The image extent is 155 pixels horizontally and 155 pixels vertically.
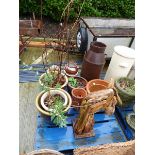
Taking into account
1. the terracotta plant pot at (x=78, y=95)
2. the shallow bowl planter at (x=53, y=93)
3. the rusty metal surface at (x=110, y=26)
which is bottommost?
the terracotta plant pot at (x=78, y=95)

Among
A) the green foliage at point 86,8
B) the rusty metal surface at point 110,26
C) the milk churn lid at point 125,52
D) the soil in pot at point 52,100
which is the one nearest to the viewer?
the soil in pot at point 52,100

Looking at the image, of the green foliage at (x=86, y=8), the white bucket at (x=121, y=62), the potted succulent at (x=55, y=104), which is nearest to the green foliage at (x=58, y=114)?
the potted succulent at (x=55, y=104)

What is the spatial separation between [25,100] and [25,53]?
1.29 meters

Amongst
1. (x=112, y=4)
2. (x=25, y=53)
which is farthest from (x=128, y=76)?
(x=112, y=4)

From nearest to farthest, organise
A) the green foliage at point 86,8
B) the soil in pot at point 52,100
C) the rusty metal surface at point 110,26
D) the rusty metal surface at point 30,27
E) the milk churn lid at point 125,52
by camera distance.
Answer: the soil in pot at point 52,100, the milk churn lid at point 125,52, the rusty metal surface at point 110,26, the rusty metal surface at point 30,27, the green foliage at point 86,8

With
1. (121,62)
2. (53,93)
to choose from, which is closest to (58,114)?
(53,93)

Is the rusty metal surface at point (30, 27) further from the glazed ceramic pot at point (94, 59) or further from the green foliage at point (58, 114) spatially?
the green foliage at point (58, 114)

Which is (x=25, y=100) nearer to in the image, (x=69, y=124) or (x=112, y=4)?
(x=69, y=124)

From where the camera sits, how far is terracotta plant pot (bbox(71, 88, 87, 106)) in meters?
3.12

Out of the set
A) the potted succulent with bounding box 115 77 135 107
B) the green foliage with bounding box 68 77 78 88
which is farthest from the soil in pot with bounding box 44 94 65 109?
the potted succulent with bounding box 115 77 135 107

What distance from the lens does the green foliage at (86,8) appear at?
5434mm

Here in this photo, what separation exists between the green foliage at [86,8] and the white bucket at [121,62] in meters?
2.31

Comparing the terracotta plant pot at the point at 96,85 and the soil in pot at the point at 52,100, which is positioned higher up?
the soil in pot at the point at 52,100

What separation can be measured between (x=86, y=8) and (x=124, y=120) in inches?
128
